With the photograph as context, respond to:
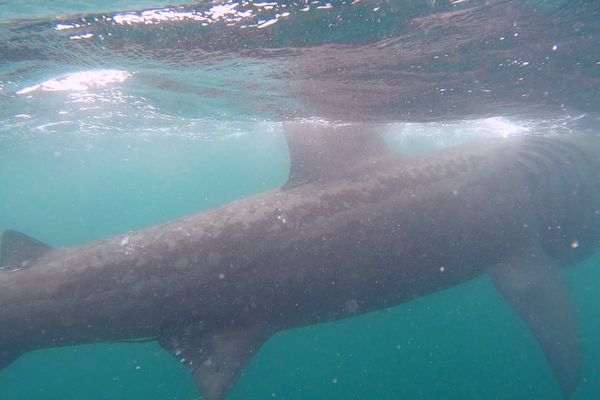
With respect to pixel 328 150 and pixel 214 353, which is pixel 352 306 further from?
pixel 328 150

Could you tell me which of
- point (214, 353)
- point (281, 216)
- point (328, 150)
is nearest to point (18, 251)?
point (214, 353)

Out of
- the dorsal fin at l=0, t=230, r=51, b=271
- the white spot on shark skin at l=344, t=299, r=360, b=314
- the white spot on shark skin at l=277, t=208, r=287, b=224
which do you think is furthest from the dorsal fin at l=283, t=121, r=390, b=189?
the dorsal fin at l=0, t=230, r=51, b=271

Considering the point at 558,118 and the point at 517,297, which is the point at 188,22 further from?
the point at 558,118

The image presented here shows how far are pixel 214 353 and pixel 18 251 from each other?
3668mm

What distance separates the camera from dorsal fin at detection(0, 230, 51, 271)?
20.7ft

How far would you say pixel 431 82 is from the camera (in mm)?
9914

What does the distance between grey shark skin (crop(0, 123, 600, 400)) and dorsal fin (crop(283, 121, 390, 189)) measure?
1.2 inches

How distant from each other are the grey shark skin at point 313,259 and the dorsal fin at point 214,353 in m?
0.02

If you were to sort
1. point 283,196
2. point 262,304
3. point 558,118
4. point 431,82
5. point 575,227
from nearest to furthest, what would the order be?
point 262,304 → point 283,196 → point 575,227 → point 431,82 → point 558,118

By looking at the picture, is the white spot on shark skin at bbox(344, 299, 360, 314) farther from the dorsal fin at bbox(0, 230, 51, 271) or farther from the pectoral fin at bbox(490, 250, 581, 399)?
the dorsal fin at bbox(0, 230, 51, 271)

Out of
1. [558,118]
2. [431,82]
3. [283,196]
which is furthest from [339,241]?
[558,118]

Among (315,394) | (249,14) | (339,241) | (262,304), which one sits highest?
(249,14)

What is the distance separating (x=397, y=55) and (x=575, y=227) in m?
5.82

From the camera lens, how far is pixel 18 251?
6422 mm
